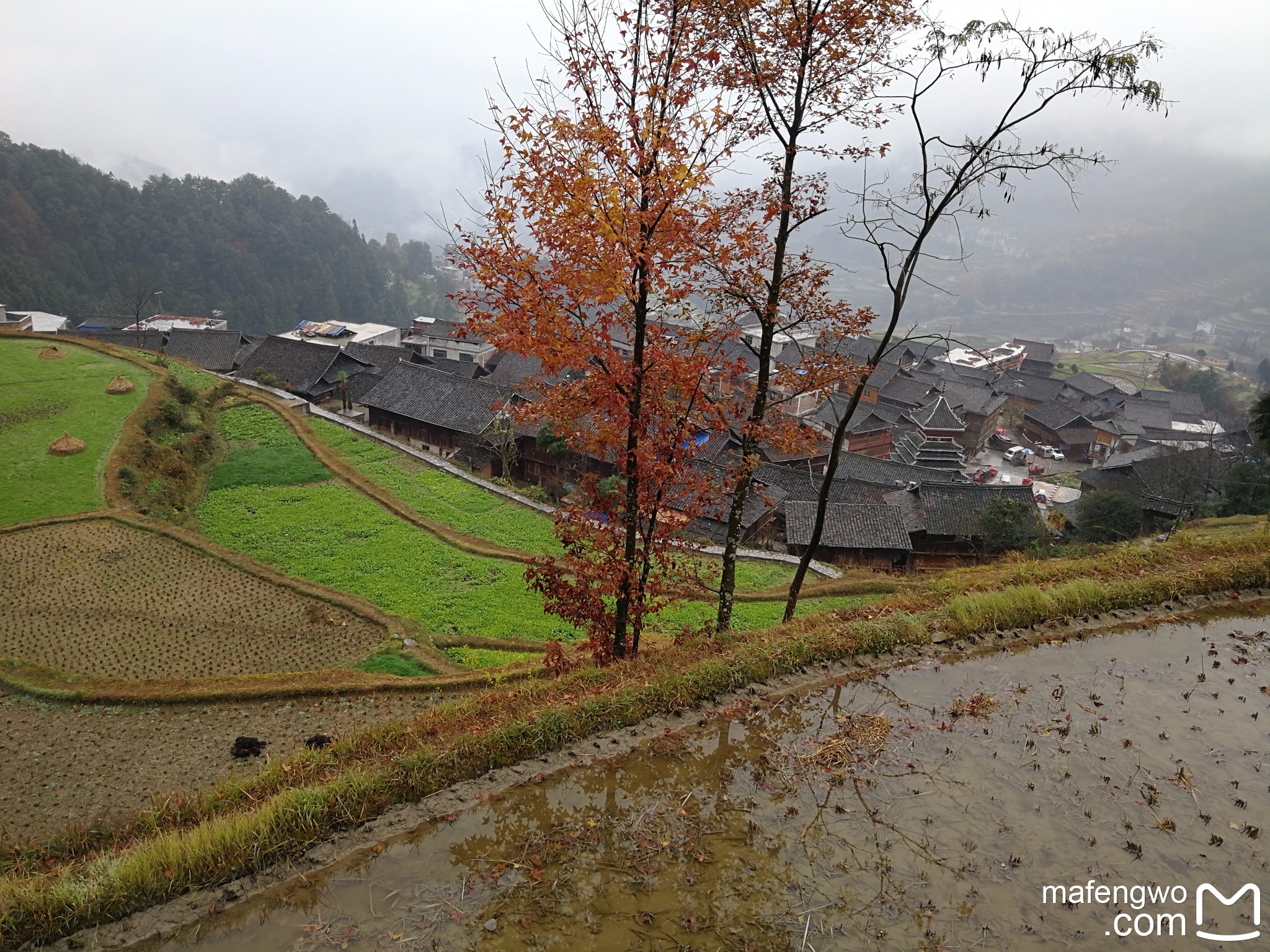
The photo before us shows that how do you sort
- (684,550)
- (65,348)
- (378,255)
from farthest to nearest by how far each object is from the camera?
(378,255) → (65,348) → (684,550)

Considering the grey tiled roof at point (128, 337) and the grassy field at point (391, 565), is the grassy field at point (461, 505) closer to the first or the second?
the grassy field at point (391, 565)

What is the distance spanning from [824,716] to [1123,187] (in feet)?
728

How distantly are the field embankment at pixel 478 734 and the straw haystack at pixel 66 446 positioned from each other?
18123mm

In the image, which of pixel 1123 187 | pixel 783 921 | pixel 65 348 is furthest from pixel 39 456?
pixel 1123 187

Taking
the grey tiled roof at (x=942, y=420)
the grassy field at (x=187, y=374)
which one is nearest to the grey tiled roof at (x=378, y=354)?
the grassy field at (x=187, y=374)

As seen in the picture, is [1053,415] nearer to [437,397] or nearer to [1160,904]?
[437,397]

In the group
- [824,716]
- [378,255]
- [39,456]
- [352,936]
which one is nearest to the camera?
[352,936]

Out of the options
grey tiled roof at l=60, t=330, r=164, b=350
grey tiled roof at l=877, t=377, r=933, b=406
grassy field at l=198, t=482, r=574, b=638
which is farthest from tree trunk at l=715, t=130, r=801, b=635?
grey tiled roof at l=60, t=330, r=164, b=350

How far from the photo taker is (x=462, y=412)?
32031mm

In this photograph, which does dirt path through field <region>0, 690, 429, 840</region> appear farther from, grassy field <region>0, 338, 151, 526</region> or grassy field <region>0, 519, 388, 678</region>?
grassy field <region>0, 338, 151, 526</region>

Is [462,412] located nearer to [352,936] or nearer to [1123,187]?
[352,936]

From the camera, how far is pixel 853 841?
514 centimetres

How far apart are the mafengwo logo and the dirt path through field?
25.0 ft

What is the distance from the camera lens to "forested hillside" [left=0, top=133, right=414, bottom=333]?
65750 millimetres
